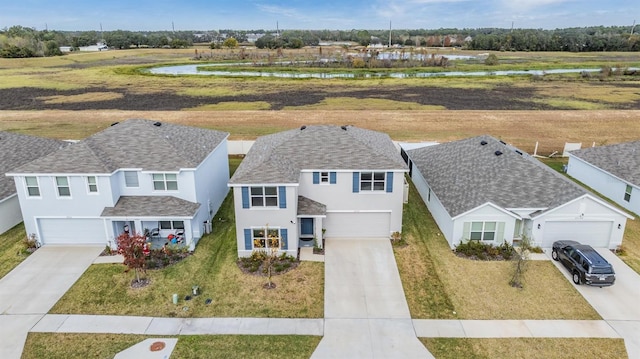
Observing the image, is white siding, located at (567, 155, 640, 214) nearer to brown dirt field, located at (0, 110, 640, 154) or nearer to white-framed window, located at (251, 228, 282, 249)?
brown dirt field, located at (0, 110, 640, 154)

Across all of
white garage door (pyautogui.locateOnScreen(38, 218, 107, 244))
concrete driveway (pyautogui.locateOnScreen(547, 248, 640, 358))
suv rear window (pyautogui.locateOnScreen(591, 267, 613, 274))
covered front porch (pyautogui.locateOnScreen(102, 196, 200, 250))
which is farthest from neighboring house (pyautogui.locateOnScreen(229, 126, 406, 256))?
concrete driveway (pyautogui.locateOnScreen(547, 248, 640, 358))

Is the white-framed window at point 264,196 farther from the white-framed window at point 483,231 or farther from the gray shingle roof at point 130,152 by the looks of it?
the white-framed window at point 483,231

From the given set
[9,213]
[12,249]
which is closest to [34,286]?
[12,249]

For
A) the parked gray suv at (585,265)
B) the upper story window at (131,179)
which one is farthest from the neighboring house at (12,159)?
the parked gray suv at (585,265)

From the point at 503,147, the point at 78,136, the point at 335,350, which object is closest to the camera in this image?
the point at 335,350

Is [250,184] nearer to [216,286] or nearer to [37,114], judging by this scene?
[216,286]

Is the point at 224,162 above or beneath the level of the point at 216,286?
above

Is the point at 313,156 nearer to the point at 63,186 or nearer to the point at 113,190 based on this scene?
the point at 113,190

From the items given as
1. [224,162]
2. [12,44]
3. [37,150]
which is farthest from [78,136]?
[12,44]
